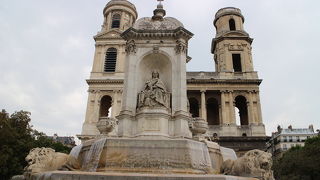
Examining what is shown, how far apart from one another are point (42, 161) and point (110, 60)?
38.6 m

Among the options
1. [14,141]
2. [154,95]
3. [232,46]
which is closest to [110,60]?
[232,46]

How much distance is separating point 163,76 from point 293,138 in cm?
6481

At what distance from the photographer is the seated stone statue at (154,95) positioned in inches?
441

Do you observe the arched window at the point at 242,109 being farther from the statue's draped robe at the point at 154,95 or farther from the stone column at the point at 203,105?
the statue's draped robe at the point at 154,95

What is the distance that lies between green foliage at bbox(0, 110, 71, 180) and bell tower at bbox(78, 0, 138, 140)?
46.3 ft

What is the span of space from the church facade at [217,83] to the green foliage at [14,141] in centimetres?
1083

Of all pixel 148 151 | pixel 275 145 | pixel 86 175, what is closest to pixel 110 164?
pixel 148 151

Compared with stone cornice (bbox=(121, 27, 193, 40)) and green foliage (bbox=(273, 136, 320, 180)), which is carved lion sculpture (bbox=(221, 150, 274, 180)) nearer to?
stone cornice (bbox=(121, 27, 193, 40))

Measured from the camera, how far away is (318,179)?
29.3 m

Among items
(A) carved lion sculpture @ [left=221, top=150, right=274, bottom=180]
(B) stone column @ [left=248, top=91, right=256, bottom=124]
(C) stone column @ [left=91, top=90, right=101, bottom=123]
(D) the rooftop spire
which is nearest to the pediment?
(C) stone column @ [left=91, top=90, right=101, bottom=123]

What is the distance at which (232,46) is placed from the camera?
45.8 metres

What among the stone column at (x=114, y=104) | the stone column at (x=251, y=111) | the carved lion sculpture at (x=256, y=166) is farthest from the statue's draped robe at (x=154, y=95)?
the stone column at (x=251, y=111)

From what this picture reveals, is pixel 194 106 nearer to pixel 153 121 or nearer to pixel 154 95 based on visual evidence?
pixel 154 95

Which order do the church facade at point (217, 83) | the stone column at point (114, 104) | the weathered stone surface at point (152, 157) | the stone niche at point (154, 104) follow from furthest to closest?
the stone column at point (114, 104), the church facade at point (217, 83), the stone niche at point (154, 104), the weathered stone surface at point (152, 157)
